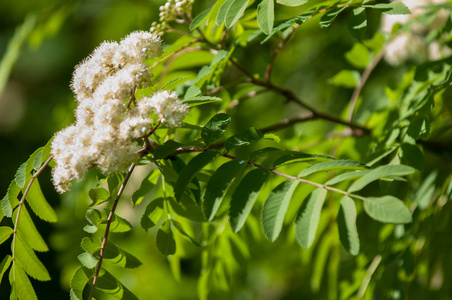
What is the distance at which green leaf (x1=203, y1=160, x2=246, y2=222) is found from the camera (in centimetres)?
104

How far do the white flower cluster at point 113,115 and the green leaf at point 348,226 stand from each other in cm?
40

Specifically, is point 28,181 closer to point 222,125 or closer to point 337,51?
point 222,125

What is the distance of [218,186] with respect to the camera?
1.08 m

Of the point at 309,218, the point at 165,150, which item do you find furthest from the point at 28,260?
the point at 309,218

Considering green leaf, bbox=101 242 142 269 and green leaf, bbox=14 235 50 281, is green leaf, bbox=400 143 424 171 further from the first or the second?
green leaf, bbox=14 235 50 281

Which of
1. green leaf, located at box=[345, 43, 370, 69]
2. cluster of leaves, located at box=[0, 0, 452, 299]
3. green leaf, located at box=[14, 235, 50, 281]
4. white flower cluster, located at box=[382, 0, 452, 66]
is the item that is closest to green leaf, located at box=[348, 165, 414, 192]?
cluster of leaves, located at box=[0, 0, 452, 299]

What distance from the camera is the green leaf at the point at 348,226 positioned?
1.02 m

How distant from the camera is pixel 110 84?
1064 millimetres

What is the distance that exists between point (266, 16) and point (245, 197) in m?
0.43

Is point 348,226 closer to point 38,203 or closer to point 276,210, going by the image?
point 276,210

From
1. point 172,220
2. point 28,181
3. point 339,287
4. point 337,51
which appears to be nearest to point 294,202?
point 339,287

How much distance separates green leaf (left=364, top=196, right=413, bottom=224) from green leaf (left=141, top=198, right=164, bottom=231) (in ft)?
1.85

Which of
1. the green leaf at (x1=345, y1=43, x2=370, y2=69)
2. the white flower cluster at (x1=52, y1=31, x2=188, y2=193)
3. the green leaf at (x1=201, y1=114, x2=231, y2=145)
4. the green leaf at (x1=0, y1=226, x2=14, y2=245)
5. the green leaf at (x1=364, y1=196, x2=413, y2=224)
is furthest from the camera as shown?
the green leaf at (x1=345, y1=43, x2=370, y2=69)

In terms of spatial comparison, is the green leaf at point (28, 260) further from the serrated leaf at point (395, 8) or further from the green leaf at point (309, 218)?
the serrated leaf at point (395, 8)
